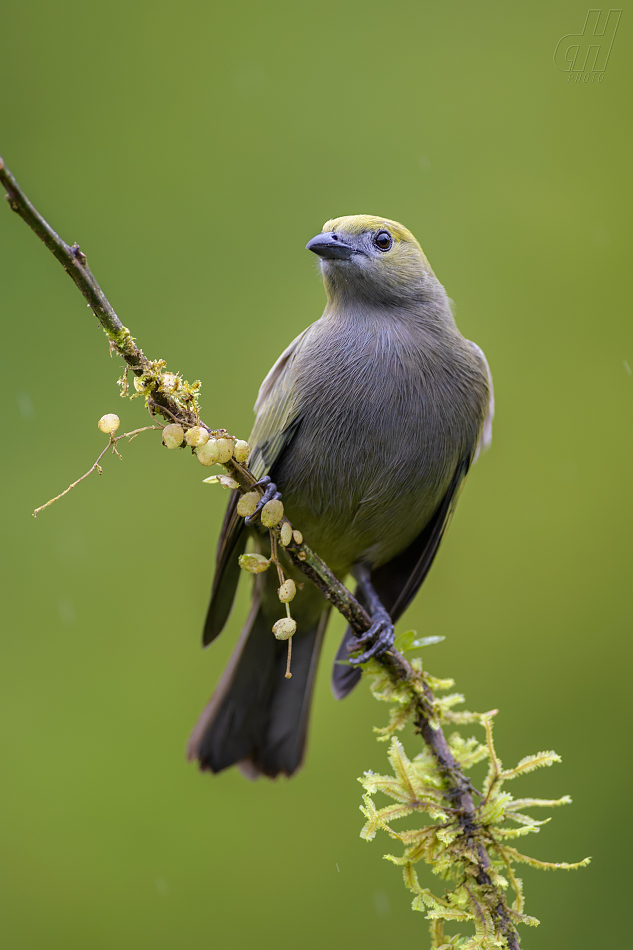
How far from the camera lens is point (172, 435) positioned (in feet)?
5.89

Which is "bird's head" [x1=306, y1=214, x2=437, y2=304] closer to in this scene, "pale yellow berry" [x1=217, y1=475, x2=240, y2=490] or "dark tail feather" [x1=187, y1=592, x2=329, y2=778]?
"pale yellow berry" [x1=217, y1=475, x2=240, y2=490]

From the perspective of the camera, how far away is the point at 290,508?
9.21 ft

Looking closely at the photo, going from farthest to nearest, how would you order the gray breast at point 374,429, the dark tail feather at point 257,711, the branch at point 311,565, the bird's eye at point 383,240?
1. the dark tail feather at point 257,711
2. the bird's eye at point 383,240
3. the gray breast at point 374,429
4. the branch at point 311,565

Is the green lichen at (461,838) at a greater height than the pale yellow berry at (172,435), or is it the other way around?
the pale yellow berry at (172,435)

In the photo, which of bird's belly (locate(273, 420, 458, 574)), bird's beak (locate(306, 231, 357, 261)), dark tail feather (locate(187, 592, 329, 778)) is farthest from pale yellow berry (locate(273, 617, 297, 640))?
bird's beak (locate(306, 231, 357, 261))

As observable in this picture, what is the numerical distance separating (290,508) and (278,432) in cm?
29

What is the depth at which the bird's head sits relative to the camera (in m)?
2.86

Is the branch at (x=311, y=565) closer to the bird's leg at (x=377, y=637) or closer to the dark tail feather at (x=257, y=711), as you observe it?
the bird's leg at (x=377, y=637)

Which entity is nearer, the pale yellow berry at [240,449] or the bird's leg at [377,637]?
the pale yellow berry at [240,449]

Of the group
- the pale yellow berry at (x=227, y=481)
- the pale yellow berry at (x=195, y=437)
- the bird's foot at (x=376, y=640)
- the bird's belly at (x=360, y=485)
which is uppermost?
the bird's belly at (x=360, y=485)

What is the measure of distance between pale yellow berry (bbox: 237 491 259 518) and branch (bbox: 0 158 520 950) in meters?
0.02

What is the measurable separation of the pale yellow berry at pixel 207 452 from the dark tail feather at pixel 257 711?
61.4 inches

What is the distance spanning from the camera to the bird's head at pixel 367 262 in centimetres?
286

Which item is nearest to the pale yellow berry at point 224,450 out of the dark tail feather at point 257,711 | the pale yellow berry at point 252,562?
the pale yellow berry at point 252,562
